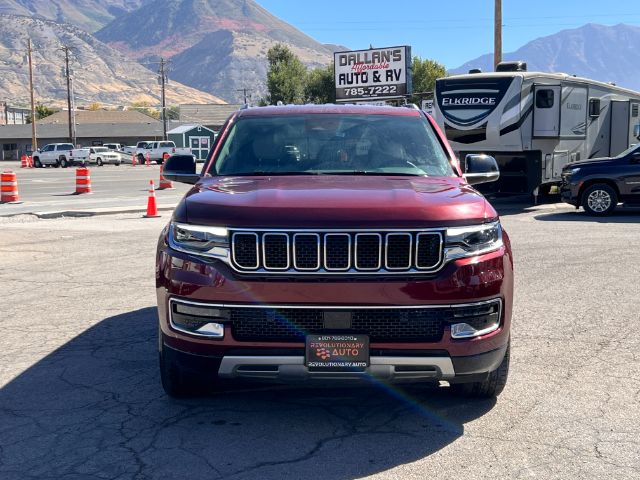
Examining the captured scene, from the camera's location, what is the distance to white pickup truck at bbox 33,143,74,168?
55125 millimetres

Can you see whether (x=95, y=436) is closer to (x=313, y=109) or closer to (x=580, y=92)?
(x=313, y=109)

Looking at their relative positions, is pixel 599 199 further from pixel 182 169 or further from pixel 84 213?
pixel 182 169

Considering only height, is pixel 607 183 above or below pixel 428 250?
below

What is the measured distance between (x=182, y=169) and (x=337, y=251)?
2.21 m

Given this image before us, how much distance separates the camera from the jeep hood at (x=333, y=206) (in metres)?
3.99

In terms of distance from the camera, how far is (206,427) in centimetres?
436

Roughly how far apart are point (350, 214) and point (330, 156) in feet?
4.80

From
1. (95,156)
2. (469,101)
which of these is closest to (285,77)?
(95,156)

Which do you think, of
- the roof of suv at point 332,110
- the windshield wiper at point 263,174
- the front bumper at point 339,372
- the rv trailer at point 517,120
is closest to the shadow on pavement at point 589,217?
the rv trailer at point 517,120

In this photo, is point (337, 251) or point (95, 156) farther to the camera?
point (95, 156)

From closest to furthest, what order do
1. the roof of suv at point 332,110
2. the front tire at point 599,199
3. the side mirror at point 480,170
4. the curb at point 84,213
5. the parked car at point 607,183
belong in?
1. the side mirror at point 480,170
2. the roof of suv at point 332,110
3. the parked car at point 607,183
4. the front tire at point 599,199
5. the curb at point 84,213

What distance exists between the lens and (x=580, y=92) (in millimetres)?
20016

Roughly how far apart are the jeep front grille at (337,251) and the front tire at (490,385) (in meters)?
0.98

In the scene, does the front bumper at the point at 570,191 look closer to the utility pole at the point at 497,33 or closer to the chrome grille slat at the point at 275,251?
the utility pole at the point at 497,33
